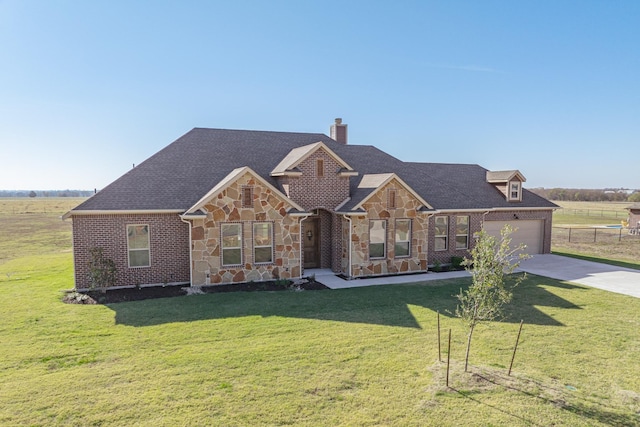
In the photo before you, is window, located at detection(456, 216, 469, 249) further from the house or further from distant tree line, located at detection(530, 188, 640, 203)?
distant tree line, located at detection(530, 188, 640, 203)

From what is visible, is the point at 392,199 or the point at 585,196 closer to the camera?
the point at 392,199

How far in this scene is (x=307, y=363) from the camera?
8.29m

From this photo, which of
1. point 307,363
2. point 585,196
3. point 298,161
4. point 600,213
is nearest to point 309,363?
point 307,363

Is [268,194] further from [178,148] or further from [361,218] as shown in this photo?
[178,148]

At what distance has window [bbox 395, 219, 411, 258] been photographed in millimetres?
17391

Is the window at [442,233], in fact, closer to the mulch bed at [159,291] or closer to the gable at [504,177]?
the gable at [504,177]

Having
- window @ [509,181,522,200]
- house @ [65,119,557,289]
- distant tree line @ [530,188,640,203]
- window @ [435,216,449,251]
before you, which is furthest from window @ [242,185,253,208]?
distant tree line @ [530,188,640,203]

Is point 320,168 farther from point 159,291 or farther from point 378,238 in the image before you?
point 159,291

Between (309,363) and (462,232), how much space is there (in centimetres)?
1432

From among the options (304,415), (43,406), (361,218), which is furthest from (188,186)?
(304,415)

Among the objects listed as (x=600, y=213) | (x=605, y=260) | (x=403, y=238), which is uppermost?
(x=403, y=238)

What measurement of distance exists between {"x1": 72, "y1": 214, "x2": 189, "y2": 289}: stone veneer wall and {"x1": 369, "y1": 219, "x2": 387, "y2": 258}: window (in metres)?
7.60

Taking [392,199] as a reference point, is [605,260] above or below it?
below

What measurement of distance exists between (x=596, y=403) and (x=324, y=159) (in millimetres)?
12711
